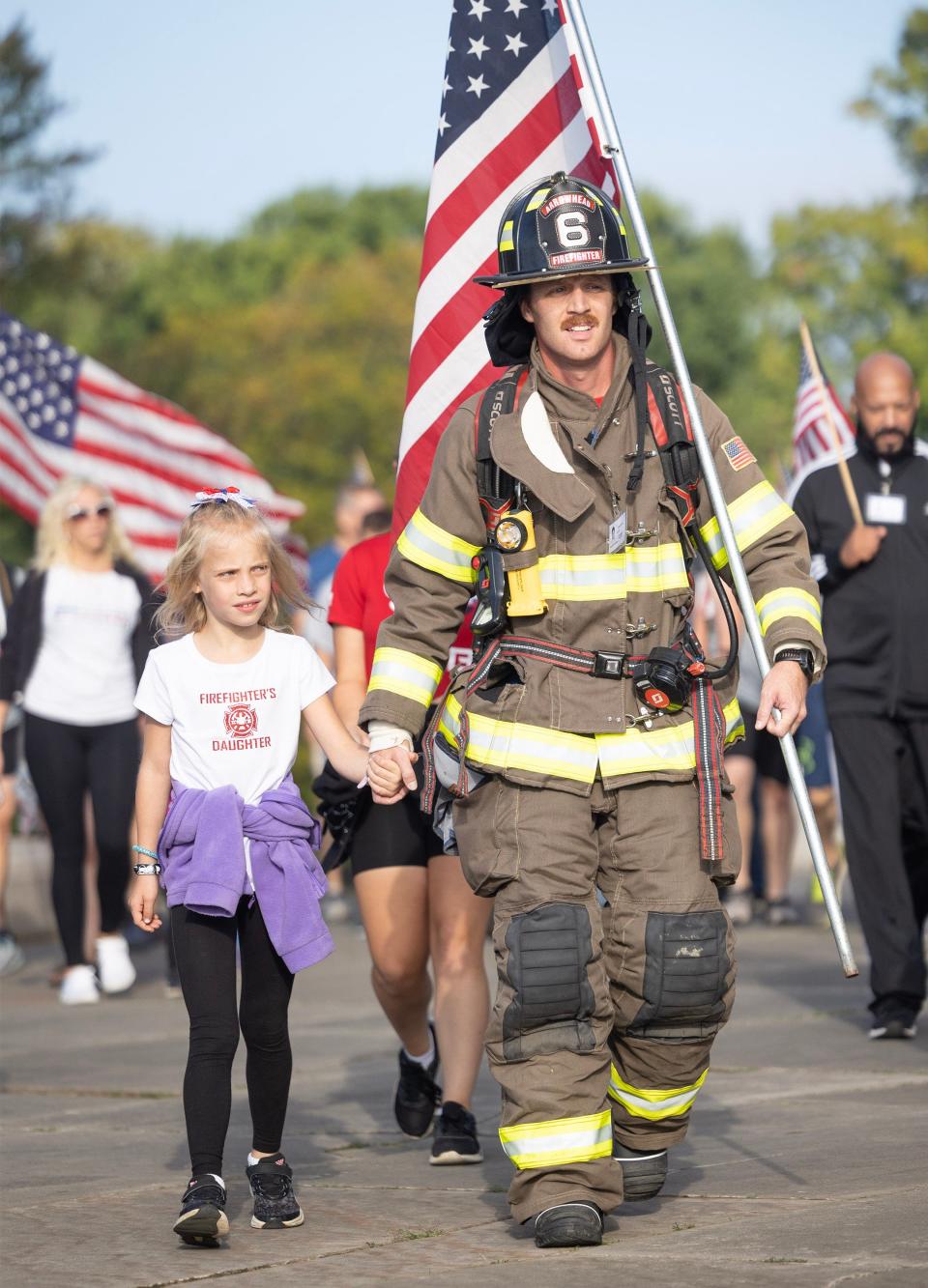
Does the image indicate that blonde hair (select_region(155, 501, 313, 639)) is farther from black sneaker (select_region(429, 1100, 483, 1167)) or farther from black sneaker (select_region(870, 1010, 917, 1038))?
black sneaker (select_region(870, 1010, 917, 1038))

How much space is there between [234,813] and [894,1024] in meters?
3.50

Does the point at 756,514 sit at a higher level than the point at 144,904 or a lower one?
higher

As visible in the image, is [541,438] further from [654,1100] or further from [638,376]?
[654,1100]

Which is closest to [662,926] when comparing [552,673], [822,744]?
[552,673]

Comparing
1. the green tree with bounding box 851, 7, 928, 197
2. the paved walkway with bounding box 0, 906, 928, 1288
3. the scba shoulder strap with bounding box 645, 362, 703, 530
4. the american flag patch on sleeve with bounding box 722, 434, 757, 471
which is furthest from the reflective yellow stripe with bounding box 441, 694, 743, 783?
the green tree with bounding box 851, 7, 928, 197

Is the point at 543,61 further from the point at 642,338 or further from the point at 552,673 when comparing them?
the point at 552,673

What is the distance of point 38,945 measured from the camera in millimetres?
12609

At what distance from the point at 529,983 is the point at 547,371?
1456 millimetres

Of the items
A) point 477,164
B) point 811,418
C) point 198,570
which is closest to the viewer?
point 198,570

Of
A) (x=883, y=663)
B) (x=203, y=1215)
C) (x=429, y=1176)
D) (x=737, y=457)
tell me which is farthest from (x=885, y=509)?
(x=203, y=1215)

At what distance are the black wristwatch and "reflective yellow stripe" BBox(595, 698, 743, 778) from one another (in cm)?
27

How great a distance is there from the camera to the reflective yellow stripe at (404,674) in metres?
4.93

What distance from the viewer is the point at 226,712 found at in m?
5.13

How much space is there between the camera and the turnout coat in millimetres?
Answer: 4715
